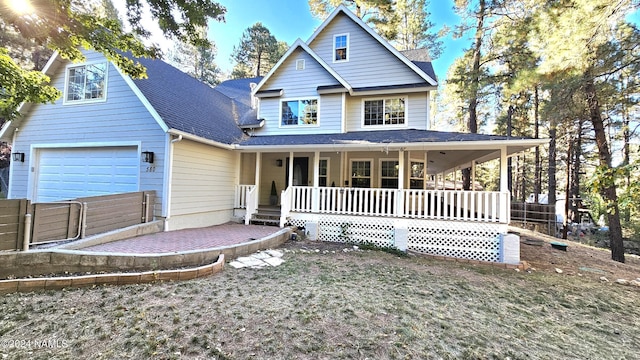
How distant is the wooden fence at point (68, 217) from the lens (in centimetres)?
451

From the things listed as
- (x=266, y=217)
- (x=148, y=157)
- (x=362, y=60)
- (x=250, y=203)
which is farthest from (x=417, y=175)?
(x=148, y=157)

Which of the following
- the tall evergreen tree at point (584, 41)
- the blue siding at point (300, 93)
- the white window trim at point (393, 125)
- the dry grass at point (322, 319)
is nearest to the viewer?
the dry grass at point (322, 319)

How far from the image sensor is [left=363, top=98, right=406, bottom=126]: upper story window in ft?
34.3

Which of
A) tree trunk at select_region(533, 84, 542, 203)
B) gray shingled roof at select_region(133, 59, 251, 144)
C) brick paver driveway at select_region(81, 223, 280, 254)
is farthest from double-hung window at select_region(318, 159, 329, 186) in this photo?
tree trunk at select_region(533, 84, 542, 203)

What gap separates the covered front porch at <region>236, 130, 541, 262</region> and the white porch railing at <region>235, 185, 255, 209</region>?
0.04m

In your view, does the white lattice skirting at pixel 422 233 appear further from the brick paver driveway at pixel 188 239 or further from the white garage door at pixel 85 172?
the white garage door at pixel 85 172

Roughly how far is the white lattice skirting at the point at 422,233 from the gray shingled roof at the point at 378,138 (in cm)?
236

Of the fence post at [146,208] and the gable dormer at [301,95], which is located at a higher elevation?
the gable dormer at [301,95]

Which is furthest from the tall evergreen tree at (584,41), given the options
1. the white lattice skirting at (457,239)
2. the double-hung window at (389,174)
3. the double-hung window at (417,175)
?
the double-hung window at (389,174)

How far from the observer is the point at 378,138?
905 centimetres

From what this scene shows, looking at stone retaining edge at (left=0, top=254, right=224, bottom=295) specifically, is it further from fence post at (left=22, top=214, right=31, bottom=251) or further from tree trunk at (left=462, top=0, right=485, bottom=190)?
tree trunk at (left=462, top=0, right=485, bottom=190)

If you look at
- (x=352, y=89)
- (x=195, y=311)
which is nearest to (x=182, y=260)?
(x=195, y=311)

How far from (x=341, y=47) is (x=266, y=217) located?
7.61 meters

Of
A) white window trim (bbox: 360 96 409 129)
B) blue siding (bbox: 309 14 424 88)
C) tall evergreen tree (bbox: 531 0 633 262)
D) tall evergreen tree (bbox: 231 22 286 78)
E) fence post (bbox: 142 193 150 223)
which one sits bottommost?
fence post (bbox: 142 193 150 223)
